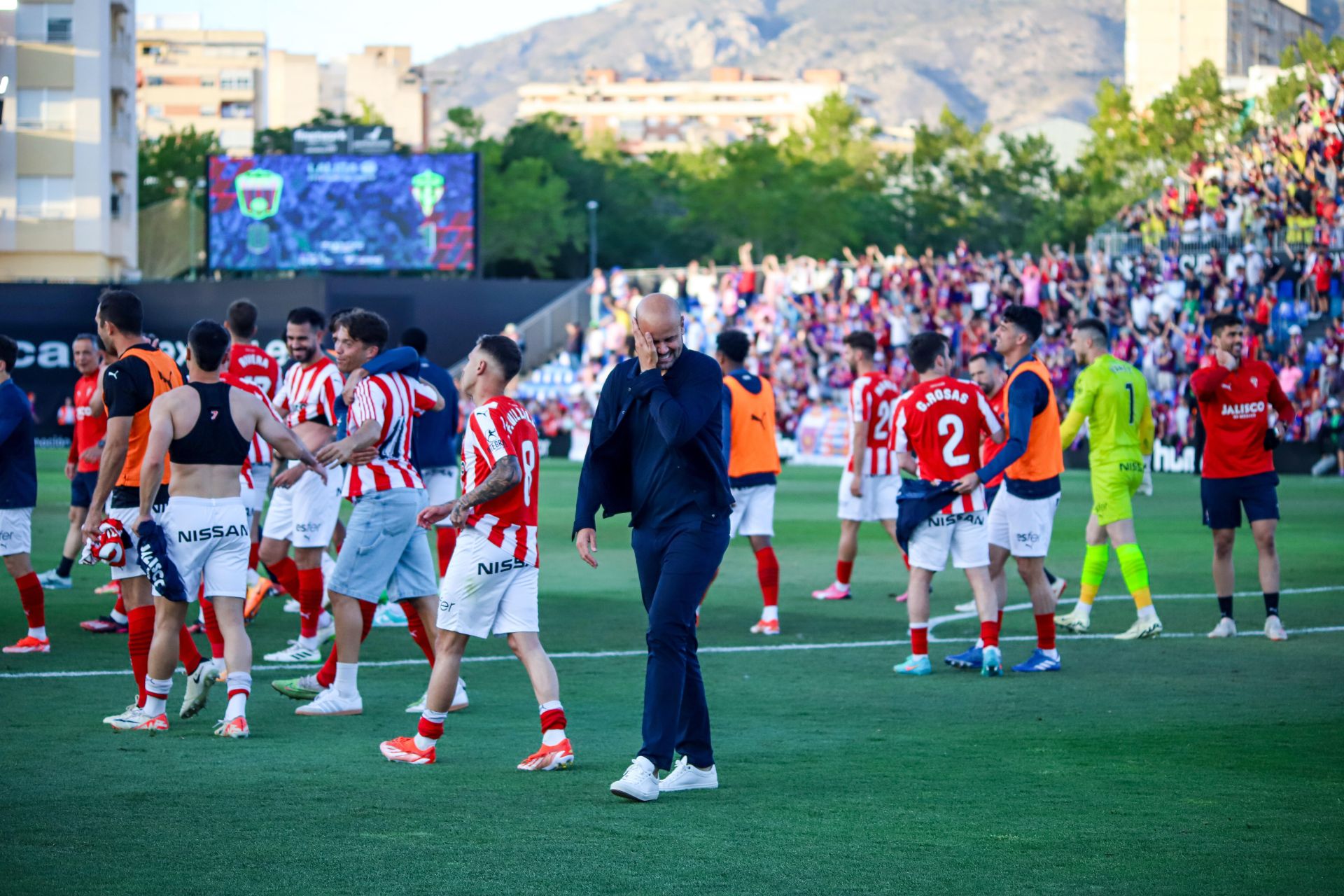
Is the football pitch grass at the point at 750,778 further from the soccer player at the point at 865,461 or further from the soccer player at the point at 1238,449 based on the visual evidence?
the soccer player at the point at 865,461

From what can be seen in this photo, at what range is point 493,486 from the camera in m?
7.18

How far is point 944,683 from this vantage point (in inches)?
381

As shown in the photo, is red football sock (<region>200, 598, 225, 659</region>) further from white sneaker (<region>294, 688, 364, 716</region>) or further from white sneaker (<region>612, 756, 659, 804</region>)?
white sneaker (<region>612, 756, 659, 804</region>)

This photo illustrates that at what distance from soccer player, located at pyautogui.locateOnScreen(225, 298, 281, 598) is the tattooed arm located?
3781 mm

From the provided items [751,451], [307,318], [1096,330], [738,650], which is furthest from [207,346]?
[1096,330]

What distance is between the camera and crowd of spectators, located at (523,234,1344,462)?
32.2m

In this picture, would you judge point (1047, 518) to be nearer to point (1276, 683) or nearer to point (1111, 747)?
point (1276, 683)

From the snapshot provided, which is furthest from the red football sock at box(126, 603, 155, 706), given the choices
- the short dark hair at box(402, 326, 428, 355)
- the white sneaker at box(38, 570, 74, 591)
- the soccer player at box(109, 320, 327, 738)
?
the white sneaker at box(38, 570, 74, 591)

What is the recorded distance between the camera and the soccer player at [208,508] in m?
7.84

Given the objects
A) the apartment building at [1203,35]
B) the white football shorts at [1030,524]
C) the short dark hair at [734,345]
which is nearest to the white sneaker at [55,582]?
the short dark hair at [734,345]

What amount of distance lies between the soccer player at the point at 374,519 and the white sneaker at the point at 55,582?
648cm

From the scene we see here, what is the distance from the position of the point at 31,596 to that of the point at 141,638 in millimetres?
2698

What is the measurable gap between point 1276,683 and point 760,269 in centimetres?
3629

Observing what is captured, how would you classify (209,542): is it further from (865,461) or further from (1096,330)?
(865,461)
